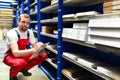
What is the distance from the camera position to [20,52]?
3203 mm

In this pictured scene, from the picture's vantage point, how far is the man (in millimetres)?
3203

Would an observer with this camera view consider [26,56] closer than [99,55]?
No

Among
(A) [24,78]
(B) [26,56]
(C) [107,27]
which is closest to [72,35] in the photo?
(C) [107,27]

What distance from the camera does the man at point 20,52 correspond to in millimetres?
3203

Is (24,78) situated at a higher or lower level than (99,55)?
lower

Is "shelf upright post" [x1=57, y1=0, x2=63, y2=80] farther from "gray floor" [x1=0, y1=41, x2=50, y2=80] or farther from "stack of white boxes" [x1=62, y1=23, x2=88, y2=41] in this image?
"gray floor" [x1=0, y1=41, x2=50, y2=80]

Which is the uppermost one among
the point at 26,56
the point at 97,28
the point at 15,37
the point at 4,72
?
the point at 97,28

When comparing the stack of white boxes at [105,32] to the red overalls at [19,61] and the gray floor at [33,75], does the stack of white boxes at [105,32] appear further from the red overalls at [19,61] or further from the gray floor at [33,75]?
the gray floor at [33,75]

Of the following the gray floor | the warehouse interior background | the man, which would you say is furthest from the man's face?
the gray floor

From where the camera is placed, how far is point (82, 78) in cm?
279

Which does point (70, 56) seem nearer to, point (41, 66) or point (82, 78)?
point (82, 78)

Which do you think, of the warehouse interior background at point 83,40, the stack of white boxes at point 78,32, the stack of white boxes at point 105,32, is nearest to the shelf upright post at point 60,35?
the warehouse interior background at point 83,40

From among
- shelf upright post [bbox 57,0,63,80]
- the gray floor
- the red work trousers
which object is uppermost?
shelf upright post [bbox 57,0,63,80]

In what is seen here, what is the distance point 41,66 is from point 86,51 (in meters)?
1.51
